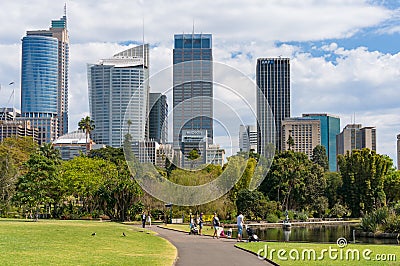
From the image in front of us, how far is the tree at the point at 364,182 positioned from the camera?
68125 millimetres

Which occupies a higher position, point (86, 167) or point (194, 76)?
point (194, 76)

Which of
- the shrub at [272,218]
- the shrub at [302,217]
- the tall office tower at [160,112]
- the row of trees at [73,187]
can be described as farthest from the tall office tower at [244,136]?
the shrub at [302,217]

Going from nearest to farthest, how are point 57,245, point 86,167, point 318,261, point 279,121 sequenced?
1. point 318,261
2. point 57,245
3. point 86,167
4. point 279,121

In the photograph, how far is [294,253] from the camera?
19.6 metres

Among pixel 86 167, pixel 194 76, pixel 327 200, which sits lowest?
pixel 327 200

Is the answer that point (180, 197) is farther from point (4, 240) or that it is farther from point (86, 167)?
point (4, 240)

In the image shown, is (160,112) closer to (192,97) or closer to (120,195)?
(120,195)

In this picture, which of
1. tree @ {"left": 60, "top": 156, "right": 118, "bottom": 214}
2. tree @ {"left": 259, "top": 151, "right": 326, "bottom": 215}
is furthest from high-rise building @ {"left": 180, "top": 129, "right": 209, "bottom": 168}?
tree @ {"left": 259, "top": 151, "right": 326, "bottom": 215}

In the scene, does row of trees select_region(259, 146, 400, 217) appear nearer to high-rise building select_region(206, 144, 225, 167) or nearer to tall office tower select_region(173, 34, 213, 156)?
high-rise building select_region(206, 144, 225, 167)

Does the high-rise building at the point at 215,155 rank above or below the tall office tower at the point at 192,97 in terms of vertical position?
below

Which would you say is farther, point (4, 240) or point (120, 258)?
point (4, 240)

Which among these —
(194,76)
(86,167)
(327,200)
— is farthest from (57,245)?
(327,200)

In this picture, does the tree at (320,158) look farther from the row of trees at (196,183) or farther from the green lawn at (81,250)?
the green lawn at (81,250)

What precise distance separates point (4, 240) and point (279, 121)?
7084 inches
